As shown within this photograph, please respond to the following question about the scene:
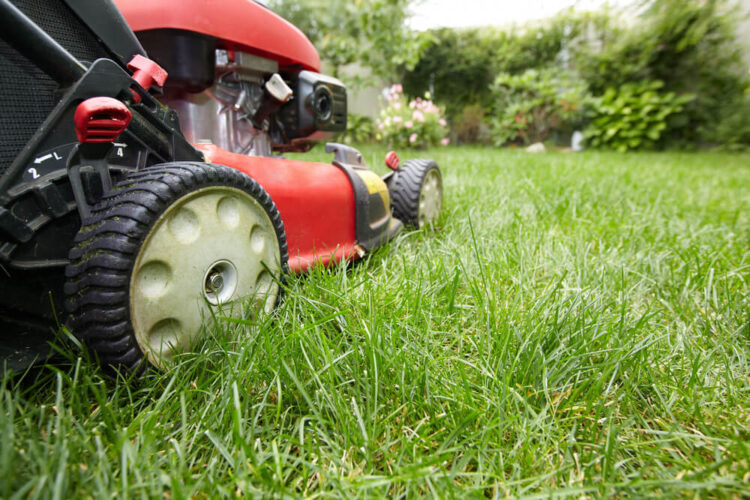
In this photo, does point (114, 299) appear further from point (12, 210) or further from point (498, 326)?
point (498, 326)

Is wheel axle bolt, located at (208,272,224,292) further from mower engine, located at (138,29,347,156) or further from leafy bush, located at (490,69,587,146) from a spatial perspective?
leafy bush, located at (490,69,587,146)

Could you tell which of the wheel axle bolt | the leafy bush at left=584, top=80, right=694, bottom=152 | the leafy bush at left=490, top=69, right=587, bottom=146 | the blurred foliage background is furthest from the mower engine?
the leafy bush at left=584, top=80, right=694, bottom=152

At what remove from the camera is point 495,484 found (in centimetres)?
60

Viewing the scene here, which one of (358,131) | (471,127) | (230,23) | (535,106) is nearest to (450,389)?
(230,23)

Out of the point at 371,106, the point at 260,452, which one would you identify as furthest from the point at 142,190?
the point at 371,106

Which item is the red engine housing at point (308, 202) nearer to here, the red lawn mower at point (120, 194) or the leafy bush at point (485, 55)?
the red lawn mower at point (120, 194)

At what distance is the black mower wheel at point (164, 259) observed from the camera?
2.21ft

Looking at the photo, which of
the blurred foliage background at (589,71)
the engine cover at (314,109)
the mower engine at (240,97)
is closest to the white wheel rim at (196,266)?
the mower engine at (240,97)

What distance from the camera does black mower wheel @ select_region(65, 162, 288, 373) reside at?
2.21 ft

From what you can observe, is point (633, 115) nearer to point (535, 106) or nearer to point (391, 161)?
point (535, 106)

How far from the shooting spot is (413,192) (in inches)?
68.2

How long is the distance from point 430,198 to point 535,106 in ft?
25.9

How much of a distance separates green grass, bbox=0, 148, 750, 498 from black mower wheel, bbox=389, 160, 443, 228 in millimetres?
486

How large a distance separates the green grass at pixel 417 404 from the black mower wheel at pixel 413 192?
49cm
